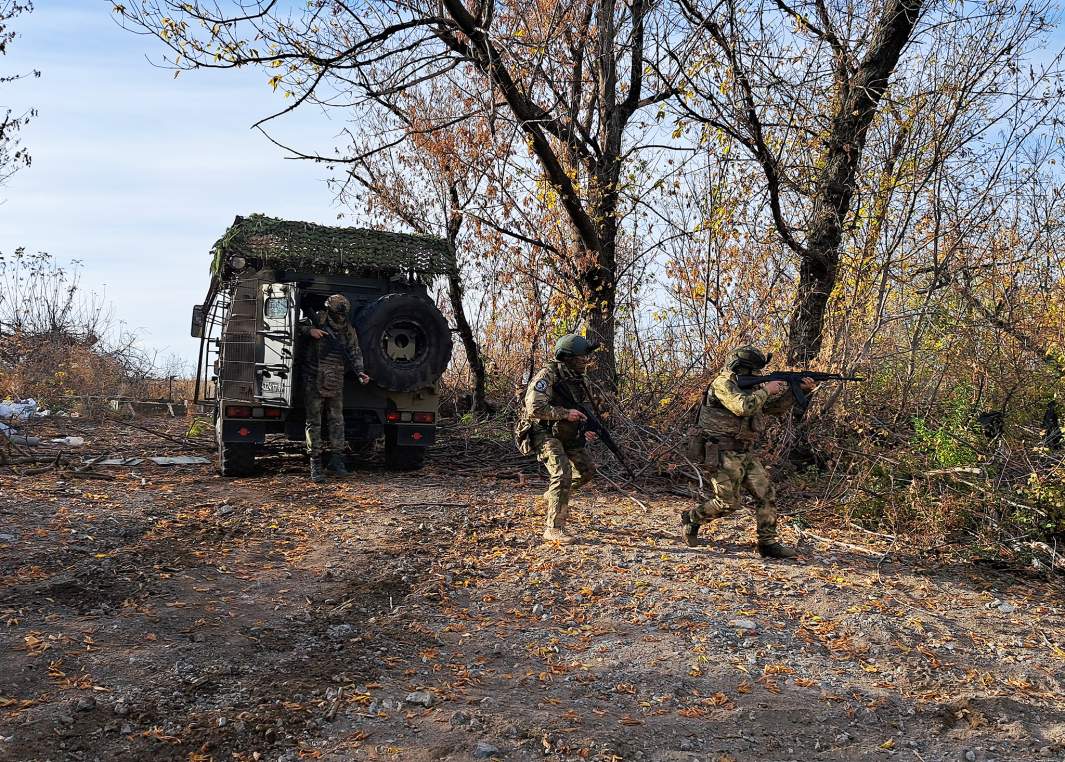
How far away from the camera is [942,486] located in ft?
19.7

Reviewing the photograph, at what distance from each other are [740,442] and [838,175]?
4054mm

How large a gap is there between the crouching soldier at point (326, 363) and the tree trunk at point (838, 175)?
14.8 ft

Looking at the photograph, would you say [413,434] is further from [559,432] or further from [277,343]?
[559,432]

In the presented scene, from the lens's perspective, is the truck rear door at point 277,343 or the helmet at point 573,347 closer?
the helmet at point 573,347

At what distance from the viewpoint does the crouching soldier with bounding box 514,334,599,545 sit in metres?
6.02

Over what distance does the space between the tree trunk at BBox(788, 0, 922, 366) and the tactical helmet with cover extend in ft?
14.9

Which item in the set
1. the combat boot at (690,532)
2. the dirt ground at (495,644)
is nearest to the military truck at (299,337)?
the dirt ground at (495,644)

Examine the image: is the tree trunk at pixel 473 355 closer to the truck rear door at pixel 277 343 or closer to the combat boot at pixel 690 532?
the truck rear door at pixel 277 343

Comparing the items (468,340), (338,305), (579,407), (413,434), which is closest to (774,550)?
(579,407)

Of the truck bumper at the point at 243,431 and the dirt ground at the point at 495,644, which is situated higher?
the truck bumper at the point at 243,431

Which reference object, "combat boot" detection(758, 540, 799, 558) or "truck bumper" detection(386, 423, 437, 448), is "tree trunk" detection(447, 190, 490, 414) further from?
"combat boot" detection(758, 540, 799, 558)

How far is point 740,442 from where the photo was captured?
223 inches

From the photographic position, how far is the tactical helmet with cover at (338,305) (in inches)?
322

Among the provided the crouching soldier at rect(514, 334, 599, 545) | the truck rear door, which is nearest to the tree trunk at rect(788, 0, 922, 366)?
the crouching soldier at rect(514, 334, 599, 545)
